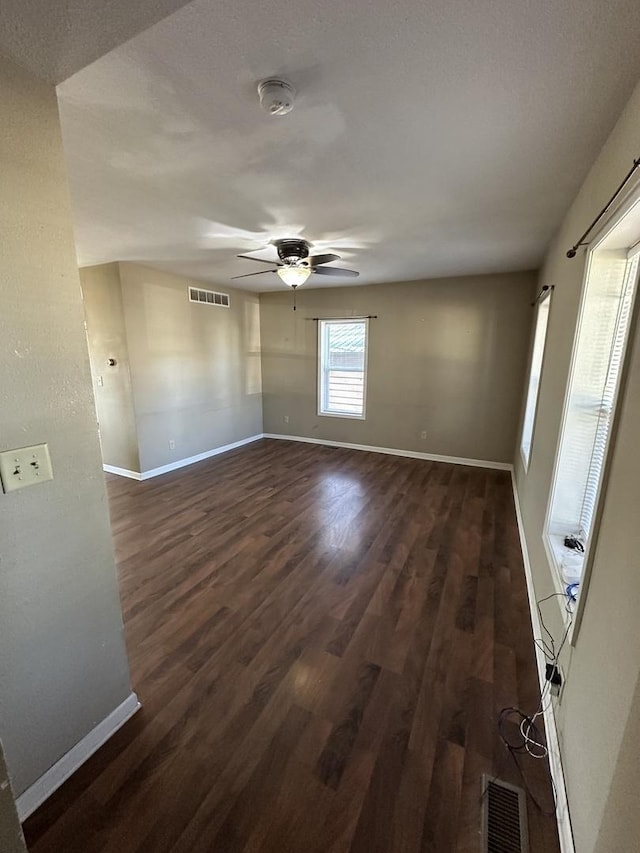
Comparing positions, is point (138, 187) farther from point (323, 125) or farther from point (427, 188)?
point (427, 188)

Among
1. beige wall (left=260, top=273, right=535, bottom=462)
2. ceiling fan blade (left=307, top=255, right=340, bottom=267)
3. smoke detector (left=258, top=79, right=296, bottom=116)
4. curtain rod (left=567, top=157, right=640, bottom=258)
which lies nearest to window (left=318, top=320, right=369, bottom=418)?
beige wall (left=260, top=273, right=535, bottom=462)

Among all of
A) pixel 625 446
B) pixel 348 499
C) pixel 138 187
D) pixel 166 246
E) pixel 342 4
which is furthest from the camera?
pixel 348 499

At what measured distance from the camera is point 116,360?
4078 mm

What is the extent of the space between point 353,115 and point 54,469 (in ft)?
5.76

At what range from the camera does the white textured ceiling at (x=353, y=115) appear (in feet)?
3.29

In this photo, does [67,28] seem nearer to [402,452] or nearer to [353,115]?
[353,115]

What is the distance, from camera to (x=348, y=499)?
3.71m

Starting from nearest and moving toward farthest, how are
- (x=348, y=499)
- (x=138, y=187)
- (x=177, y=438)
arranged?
(x=138, y=187), (x=348, y=499), (x=177, y=438)

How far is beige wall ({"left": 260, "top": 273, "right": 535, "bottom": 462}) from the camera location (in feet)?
14.5

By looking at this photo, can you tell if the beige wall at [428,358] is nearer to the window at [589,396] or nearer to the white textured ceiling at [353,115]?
the white textured ceiling at [353,115]

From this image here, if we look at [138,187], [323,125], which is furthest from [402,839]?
[138,187]

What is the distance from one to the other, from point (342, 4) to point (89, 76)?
0.90 meters

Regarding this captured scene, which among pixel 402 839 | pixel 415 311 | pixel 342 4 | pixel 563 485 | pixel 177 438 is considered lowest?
pixel 402 839

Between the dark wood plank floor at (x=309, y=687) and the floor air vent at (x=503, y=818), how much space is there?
0.03m
